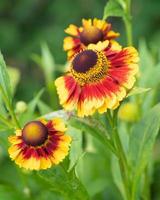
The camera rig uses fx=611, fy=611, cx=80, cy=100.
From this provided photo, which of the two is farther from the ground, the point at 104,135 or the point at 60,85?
the point at 60,85

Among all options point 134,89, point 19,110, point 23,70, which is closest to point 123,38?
point 23,70

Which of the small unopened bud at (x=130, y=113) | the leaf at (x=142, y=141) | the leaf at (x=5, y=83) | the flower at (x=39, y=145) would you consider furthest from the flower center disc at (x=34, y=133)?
the small unopened bud at (x=130, y=113)

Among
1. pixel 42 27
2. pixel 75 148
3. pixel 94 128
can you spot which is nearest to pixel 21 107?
pixel 75 148

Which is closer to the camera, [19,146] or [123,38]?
[19,146]

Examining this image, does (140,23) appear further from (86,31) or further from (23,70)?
(86,31)

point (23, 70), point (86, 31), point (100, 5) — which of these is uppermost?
point (86, 31)

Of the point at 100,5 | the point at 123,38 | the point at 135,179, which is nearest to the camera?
the point at 135,179

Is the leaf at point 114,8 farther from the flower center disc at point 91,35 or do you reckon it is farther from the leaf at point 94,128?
Result: the leaf at point 94,128
